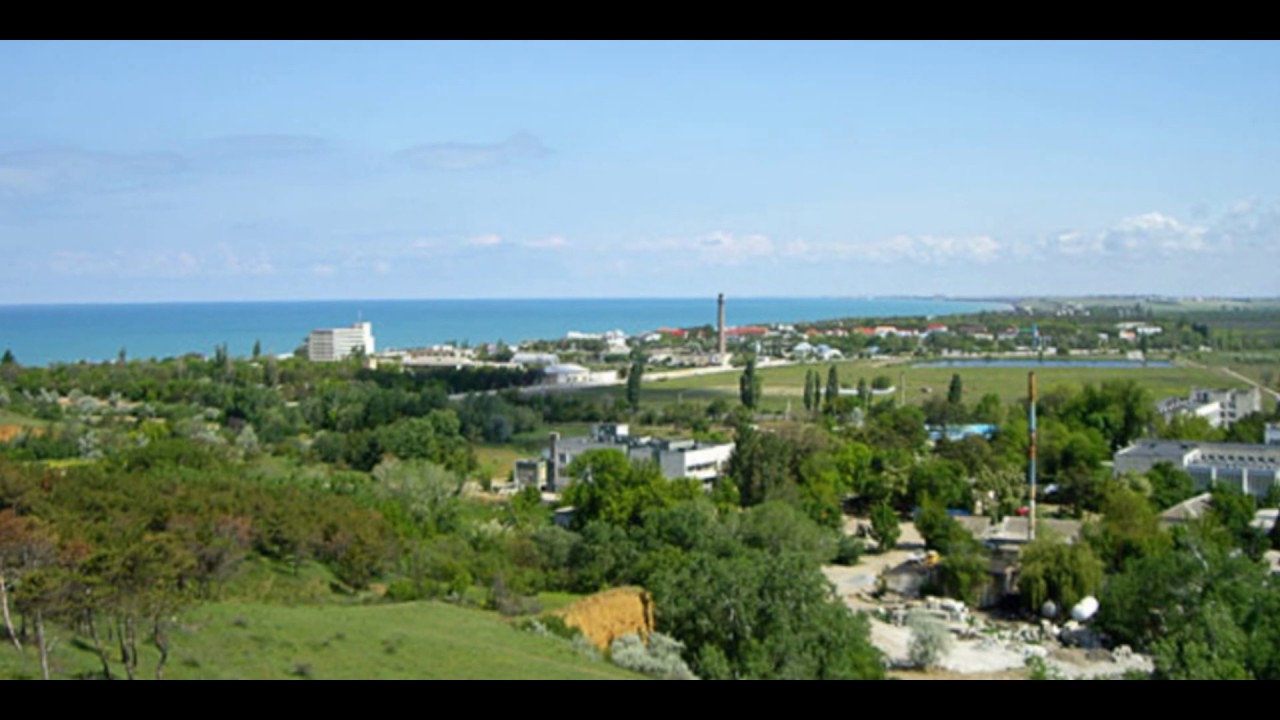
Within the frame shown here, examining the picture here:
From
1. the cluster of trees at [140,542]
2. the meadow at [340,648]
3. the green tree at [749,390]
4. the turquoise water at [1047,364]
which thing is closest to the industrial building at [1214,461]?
the green tree at [749,390]

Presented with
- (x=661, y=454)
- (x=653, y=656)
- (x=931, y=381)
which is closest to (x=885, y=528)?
(x=661, y=454)

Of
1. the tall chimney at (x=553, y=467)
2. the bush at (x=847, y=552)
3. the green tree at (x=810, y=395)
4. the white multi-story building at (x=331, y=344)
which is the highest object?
the white multi-story building at (x=331, y=344)

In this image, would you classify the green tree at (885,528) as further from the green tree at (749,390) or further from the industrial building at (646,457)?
the green tree at (749,390)

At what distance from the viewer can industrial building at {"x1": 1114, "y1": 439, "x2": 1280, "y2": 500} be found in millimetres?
11641

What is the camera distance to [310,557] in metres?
7.32

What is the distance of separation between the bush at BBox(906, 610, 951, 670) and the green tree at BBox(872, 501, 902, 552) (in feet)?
10.2

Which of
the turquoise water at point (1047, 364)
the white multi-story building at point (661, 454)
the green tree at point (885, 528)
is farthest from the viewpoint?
the turquoise water at point (1047, 364)

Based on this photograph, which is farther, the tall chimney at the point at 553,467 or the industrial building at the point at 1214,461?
the tall chimney at the point at 553,467

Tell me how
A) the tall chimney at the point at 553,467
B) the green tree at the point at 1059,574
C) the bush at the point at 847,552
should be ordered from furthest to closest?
the tall chimney at the point at 553,467 < the bush at the point at 847,552 < the green tree at the point at 1059,574

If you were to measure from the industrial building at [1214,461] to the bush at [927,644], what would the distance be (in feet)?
19.5

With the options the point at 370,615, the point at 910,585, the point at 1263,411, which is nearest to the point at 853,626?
the point at 370,615

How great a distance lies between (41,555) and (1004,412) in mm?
14646

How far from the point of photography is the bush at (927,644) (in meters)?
6.55
